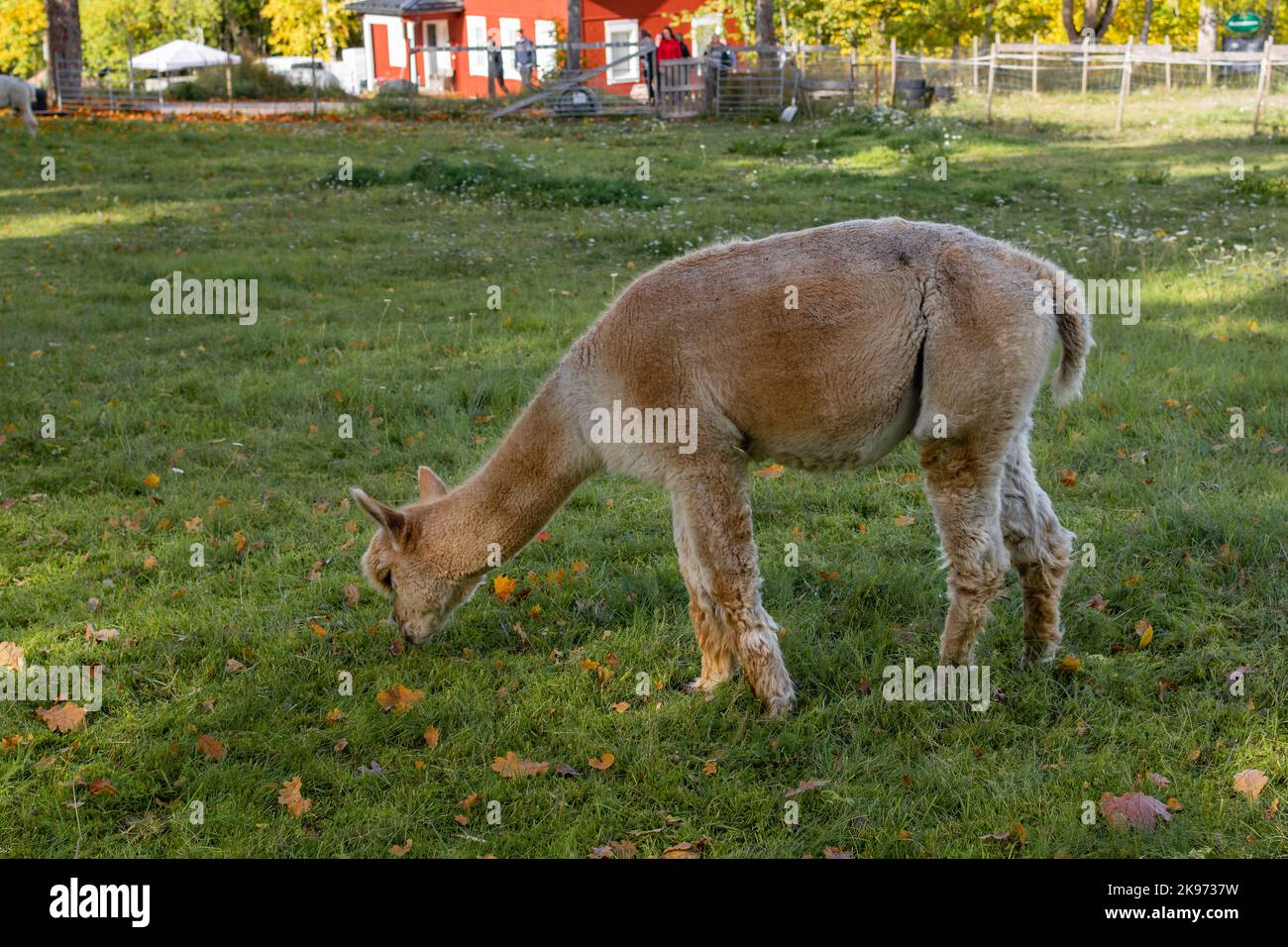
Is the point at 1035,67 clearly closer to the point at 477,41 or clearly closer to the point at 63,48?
the point at 477,41

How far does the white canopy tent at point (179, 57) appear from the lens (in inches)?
1932

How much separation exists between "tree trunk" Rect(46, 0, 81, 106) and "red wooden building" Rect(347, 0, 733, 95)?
8232 millimetres

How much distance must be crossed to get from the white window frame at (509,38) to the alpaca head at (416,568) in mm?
38699

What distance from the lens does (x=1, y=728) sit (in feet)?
16.3

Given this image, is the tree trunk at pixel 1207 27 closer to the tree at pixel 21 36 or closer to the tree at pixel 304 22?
the tree at pixel 304 22

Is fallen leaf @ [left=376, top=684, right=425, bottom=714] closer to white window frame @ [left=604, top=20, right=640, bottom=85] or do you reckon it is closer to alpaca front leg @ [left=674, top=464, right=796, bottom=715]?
alpaca front leg @ [left=674, top=464, right=796, bottom=715]

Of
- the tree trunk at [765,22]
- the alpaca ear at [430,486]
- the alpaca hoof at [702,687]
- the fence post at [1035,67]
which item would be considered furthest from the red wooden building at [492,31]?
the alpaca hoof at [702,687]

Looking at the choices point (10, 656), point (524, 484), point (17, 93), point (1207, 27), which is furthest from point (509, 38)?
point (524, 484)

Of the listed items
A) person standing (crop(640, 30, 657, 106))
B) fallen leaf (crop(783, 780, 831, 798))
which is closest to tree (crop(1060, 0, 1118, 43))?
person standing (crop(640, 30, 657, 106))

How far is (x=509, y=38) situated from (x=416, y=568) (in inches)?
1599
